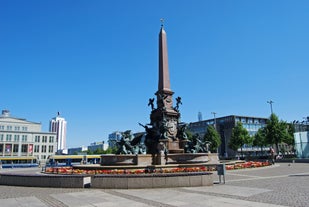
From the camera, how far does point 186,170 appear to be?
61.0 feet

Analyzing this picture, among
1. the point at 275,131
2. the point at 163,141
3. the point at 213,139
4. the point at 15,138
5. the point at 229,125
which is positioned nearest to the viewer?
the point at 163,141

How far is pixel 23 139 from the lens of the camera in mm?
96812

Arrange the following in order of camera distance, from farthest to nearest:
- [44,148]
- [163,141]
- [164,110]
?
1. [44,148]
2. [164,110]
3. [163,141]

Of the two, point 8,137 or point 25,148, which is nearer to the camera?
point 8,137

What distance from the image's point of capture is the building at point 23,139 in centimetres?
9250

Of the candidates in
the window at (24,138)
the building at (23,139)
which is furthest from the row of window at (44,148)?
the window at (24,138)

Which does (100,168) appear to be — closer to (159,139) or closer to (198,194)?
(159,139)

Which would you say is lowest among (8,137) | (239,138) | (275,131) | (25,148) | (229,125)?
(25,148)

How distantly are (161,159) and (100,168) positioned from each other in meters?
5.63

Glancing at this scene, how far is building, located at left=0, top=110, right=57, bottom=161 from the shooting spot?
92.5 m

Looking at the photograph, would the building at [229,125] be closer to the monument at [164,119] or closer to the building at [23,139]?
the building at [23,139]

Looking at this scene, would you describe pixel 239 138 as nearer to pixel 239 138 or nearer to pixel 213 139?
pixel 239 138

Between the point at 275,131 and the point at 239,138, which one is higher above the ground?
the point at 275,131

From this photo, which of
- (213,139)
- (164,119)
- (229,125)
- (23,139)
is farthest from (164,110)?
(23,139)
